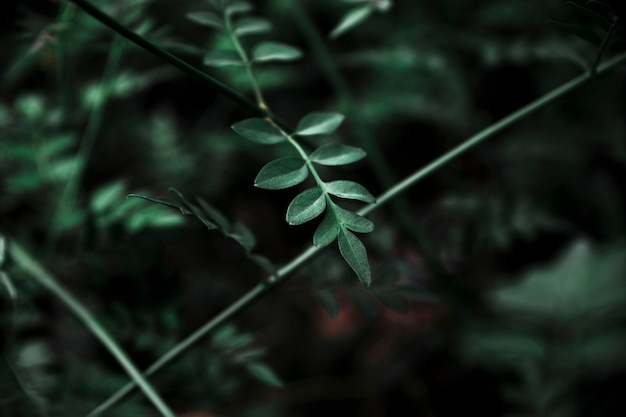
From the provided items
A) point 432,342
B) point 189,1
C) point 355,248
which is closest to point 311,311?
point 432,342

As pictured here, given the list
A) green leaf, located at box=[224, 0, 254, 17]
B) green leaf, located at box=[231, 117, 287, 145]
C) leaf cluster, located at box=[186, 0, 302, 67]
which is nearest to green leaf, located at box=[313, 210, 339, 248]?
green leaf, located at box=[231, 117, 287, 145]

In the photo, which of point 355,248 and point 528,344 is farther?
point 528,344

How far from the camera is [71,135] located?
3.92ft

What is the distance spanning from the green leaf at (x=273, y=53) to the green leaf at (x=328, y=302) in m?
0.30

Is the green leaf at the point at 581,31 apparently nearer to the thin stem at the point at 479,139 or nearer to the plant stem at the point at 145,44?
the thin stem at the point at 479,139

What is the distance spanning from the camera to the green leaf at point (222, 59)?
2.45ft

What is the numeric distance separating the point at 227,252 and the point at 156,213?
910 mm

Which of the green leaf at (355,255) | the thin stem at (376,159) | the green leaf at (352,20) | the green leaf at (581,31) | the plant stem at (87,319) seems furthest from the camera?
the thin stem at (376,159)

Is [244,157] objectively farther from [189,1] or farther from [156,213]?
[156,213]

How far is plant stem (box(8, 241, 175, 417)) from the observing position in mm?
766

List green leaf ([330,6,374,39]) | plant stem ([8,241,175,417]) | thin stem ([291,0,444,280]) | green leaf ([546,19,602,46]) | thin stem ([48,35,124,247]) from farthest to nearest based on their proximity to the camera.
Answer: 1. thin stem ([291,0,444,280])
2. thin stem ([48,35,124,247])
3. green leaf ([330,6,374,39])
4. plant stem ([8,241,175,417])
5. green leaf ([546,19,602,46])

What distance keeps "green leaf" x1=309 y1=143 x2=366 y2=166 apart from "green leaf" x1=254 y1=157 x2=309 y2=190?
0.02 m

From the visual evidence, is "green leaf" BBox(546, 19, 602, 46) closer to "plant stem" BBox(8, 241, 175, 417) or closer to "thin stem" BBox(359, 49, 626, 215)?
"thin stem" BBox(359, 49, 626, 215)

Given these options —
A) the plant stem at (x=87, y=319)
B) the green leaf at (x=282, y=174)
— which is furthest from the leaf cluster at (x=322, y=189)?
the plant stem at (x=87, y=319)
